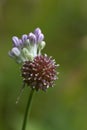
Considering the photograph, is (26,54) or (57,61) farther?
(57,61)

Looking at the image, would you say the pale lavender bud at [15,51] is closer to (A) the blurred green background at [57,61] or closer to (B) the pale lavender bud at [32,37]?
(B) the pale lavender bud at [32,37]

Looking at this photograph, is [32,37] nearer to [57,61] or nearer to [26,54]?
[26,54]

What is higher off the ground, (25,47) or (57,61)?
(57,61)

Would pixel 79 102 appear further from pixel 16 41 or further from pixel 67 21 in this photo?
pixel 16 41

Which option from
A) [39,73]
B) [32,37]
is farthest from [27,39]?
[39,73]

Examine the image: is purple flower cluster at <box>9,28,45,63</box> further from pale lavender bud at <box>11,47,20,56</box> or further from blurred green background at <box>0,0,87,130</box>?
blurred green background at <box>0,0,87,130</box>

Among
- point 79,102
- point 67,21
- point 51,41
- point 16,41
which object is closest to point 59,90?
point 79,102

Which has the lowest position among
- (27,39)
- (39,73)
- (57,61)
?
(39,73)

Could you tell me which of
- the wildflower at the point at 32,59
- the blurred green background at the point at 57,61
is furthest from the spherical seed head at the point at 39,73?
the blurred green background at the point at 57,61
